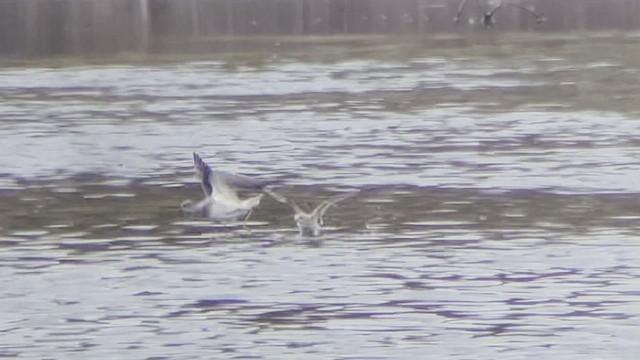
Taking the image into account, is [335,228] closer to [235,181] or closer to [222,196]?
[235,181]

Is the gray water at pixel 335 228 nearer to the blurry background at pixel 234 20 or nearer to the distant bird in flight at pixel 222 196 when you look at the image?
the distant bird in flight at pixel 222 196

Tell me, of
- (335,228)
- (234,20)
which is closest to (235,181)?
(335,228)

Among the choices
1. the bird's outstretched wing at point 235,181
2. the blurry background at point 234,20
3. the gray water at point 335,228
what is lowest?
the blurry background at point 234,20

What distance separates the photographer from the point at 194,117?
29.1 metres

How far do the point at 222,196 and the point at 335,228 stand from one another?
1076 mm

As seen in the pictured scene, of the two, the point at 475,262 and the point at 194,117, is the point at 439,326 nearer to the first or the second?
the point at 475,262

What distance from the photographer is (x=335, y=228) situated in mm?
17219

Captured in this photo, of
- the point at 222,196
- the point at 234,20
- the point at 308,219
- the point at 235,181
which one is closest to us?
the point at 308,219

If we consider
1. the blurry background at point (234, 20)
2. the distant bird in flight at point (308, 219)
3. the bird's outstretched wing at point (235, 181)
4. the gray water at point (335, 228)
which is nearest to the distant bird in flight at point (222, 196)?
the bird's outstretched wing at point (235, 181)

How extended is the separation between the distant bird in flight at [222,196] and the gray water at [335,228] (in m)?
0.18

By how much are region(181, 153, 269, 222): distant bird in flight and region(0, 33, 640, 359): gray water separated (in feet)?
0.61

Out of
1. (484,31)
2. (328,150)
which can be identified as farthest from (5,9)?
(328,150)

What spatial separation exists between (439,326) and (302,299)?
4.40 feet

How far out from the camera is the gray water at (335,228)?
488 inches
